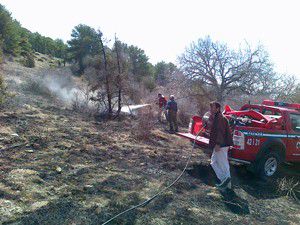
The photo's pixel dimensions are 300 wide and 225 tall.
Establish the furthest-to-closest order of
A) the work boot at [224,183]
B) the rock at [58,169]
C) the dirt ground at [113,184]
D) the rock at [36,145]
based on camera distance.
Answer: the rock at [36,145] → the work boot at [224,183] → the rock at [58,169] → the dirt ground at [113,184]

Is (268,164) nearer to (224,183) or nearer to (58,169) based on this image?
(224,183)

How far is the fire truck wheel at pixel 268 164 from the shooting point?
23.9ft

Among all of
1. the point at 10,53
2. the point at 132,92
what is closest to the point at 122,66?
the point at 132,92

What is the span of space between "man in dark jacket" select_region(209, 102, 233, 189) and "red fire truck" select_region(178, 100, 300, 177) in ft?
2.08

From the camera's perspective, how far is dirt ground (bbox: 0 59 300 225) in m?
4.44

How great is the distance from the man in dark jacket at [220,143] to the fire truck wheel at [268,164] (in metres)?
1.32

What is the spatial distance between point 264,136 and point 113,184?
3.74 m

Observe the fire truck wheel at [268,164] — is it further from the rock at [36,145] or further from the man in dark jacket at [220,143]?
the rock at [36,145]

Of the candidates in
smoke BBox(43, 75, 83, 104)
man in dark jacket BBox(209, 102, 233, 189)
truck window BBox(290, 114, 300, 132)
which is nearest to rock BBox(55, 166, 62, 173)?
man in dark jacket BBox(209, 102, 233, 189)

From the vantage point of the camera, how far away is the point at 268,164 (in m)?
7.52

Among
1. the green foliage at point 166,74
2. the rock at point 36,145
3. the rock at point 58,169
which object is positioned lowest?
the rock at point 58,169

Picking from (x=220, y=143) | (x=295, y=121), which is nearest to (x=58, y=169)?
(x=220, y=143)

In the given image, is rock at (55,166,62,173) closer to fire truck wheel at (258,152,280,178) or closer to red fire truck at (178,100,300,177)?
red fire truck at (178,100,300,177)

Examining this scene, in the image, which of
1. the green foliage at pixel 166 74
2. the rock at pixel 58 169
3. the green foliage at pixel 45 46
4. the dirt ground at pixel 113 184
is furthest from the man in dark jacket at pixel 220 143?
the green foliage at pixel 45 46
